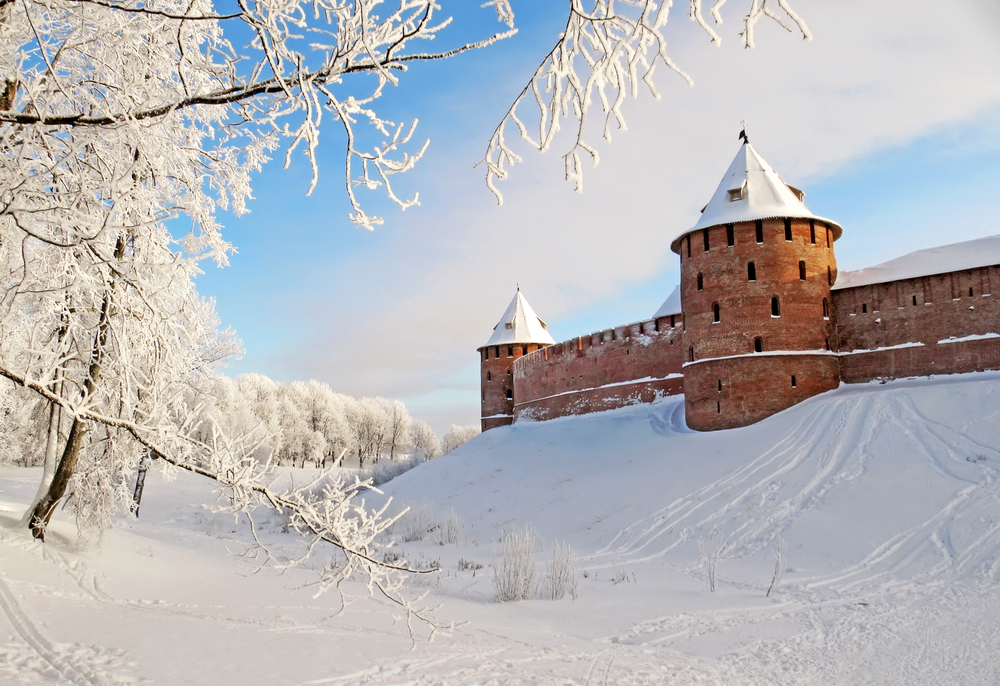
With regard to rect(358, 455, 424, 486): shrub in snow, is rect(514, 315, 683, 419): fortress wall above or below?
above

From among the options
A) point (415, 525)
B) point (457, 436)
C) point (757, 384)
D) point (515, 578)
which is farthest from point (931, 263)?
point (457, 436)

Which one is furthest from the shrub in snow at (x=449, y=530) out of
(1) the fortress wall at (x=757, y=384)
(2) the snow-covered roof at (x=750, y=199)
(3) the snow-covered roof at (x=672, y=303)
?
(3) the snow-covered roof at (x=672, y=303)

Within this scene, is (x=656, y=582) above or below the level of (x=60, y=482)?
below

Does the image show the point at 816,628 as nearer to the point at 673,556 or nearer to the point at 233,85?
the point at 673,556

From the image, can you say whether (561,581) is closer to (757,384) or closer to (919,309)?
(757,384)

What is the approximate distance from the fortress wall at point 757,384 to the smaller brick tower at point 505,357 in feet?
48.5

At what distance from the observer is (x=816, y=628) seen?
5.86 meters

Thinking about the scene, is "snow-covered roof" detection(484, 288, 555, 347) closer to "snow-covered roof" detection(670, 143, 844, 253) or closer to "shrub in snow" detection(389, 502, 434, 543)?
"snow-covered roof" detection(670, 143, 844, 253)

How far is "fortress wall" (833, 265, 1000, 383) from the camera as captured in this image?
1470 cm

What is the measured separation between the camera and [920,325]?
15.6 m

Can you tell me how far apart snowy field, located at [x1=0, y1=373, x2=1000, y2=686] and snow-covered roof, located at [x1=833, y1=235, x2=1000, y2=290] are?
267 cm

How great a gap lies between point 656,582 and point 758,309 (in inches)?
382

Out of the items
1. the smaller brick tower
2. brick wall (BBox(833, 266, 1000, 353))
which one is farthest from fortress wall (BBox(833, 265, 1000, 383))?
the smaller brick tower

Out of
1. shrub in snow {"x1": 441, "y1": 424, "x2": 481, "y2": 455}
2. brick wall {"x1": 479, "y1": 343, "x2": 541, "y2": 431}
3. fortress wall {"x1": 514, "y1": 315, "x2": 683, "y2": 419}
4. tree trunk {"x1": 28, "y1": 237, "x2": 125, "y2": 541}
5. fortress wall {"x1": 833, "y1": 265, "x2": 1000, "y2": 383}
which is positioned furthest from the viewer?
shrub in snow {"x1": 441, "y1": 424, "x2": 481, "y2": 455}
